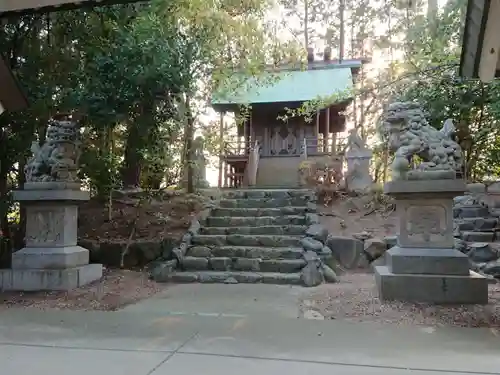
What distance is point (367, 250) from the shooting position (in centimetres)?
728

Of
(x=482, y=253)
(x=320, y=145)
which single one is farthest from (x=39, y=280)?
(x=320, y=145)

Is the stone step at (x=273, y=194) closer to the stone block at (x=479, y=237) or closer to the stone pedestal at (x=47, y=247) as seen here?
the stone block at (x=479, y=237)

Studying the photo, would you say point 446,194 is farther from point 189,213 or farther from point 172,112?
point 189,213

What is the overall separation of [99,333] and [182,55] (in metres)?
4.91

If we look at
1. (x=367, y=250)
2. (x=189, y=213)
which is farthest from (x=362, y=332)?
(x=189, y=213)

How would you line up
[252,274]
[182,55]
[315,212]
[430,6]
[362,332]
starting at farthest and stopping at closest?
[430,6] → [315,212] → [182,55] → [252,274] → [362,332]

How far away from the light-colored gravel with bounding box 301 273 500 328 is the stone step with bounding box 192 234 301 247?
84.4 inches

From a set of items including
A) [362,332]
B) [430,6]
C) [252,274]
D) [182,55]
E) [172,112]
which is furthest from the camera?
[430,6]

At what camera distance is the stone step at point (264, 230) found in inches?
306

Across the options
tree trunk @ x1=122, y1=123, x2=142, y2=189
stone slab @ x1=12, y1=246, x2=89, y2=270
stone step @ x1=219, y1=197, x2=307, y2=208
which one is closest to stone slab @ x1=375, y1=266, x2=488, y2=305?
stone slab @ x1=12, y1=246, x2=89, y2=270

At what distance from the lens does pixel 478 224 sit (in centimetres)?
780

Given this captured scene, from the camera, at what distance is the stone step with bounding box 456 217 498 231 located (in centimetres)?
775

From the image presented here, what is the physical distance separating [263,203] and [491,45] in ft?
20.2

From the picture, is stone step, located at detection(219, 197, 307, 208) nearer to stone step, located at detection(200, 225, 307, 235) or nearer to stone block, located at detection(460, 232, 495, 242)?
stone step, located at detection(200, 225, 307, 235)
